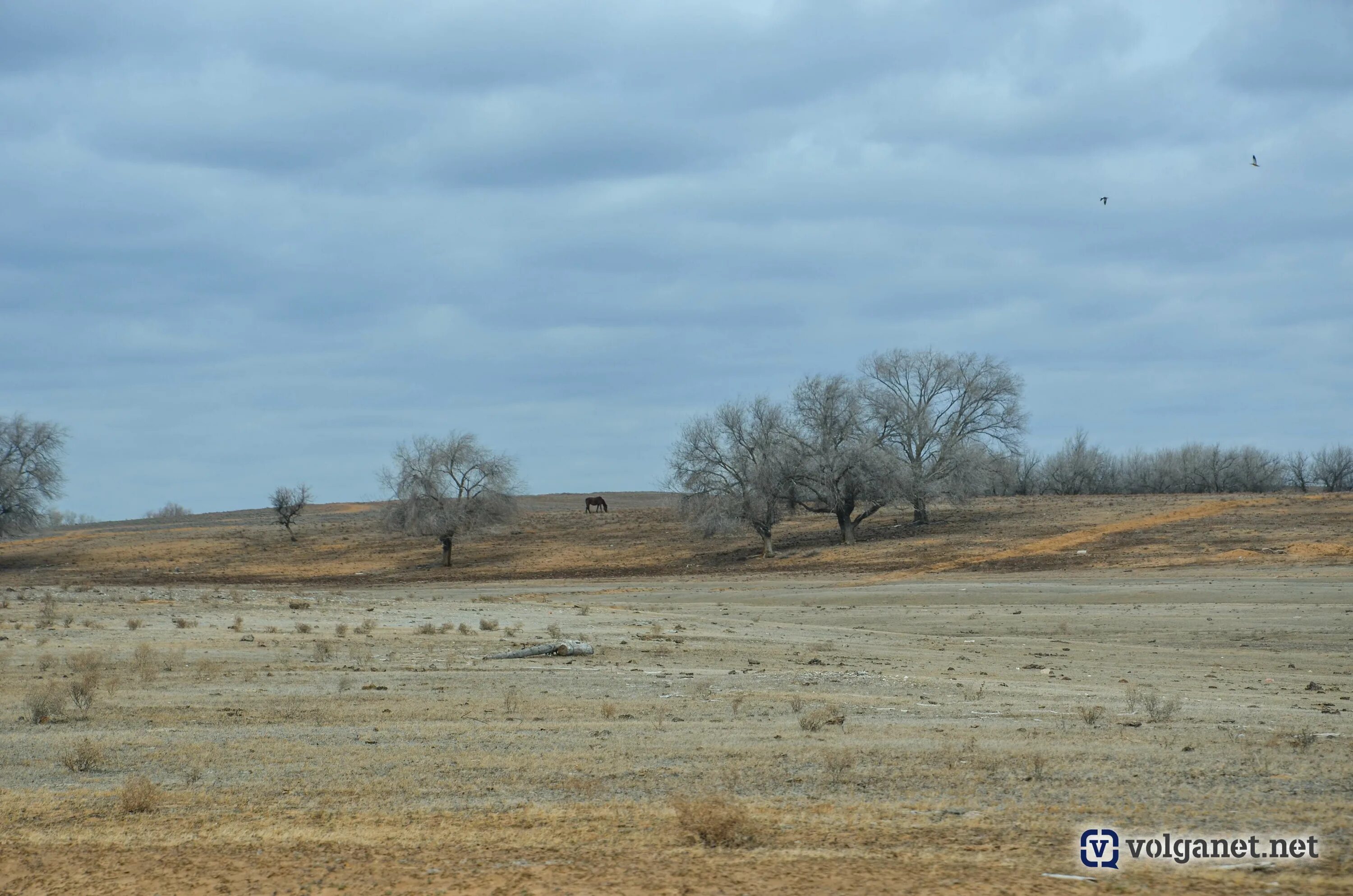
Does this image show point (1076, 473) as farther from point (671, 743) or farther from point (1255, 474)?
point (671, 743)

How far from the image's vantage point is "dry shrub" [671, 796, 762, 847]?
28.4ft

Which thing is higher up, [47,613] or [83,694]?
[47,613]

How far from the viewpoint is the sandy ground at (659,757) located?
27.0 feet

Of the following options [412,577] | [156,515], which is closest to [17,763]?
[412,577]

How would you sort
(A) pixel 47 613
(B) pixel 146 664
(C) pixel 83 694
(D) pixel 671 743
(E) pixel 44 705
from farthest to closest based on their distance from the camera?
(A) pixel 47 613 → (B) pixel 146 664 → (C) pixel 83 694 → (E) pixel 44 705 → (D) pixel 671 743

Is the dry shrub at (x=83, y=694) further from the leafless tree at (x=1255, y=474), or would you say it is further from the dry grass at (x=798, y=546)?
the leafless tree at (x=1255, y=474)

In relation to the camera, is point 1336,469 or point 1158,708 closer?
point 1158,708

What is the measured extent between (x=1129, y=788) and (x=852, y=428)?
6031 centimetres

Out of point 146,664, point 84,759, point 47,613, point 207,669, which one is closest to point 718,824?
point 84,759

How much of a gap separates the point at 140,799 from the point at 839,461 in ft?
194

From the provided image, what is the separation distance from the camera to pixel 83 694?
53.9 ft

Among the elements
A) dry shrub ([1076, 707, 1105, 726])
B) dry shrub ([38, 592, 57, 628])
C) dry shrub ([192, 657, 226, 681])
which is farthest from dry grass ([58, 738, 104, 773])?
dry shrub ([38, 592, 57, 628])

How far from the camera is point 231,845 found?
9109 mm

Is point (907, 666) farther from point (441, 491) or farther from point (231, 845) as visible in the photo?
point (441, 491)
